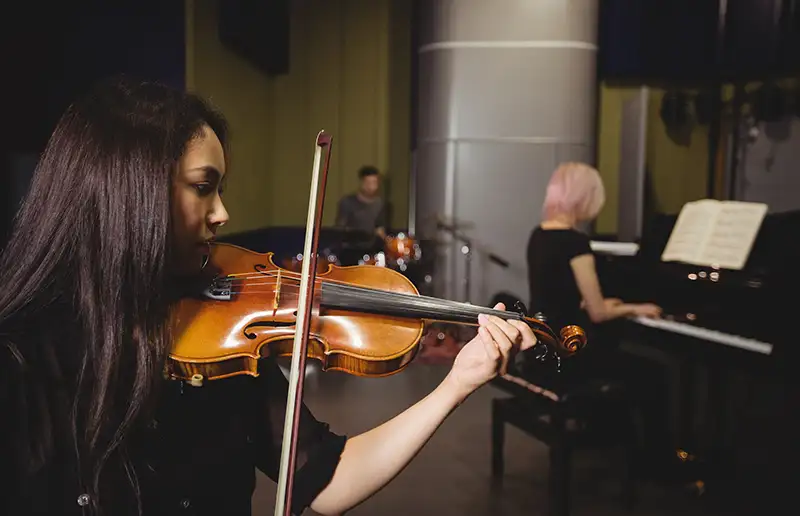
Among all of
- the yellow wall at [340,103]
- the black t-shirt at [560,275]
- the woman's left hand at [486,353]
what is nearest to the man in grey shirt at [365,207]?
the yellow wall at [340,103]

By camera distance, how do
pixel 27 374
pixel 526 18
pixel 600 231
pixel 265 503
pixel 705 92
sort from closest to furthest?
1. pixel 27 374
2. pixel 265 503
3. pixel 526 18
4. pixel 705 92
5. pixel 600 231


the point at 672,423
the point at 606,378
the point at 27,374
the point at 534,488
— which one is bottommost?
the point at 534,488

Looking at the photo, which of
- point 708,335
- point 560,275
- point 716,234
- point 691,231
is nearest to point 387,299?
point 560,275

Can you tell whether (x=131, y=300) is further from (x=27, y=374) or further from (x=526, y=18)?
(x=526, y=18)

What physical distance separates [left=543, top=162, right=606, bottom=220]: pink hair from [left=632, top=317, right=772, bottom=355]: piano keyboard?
1.73 feet

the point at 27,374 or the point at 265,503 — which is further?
the point at 265,503

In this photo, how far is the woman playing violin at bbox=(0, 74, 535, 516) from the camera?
100cm

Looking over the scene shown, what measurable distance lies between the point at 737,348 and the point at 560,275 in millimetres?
719

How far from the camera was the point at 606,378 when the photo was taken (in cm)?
319

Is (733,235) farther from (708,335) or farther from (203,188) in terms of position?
(203,188)

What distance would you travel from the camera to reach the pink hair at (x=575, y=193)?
3340 mm

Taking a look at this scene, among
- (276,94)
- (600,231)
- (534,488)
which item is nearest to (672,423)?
(534,488)

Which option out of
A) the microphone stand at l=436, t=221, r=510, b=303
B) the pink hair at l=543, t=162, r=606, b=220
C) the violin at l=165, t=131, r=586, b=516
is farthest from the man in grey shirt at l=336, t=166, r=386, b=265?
the violin at l=165, t=131, r=586, b=516

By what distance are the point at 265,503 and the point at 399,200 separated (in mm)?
5234
